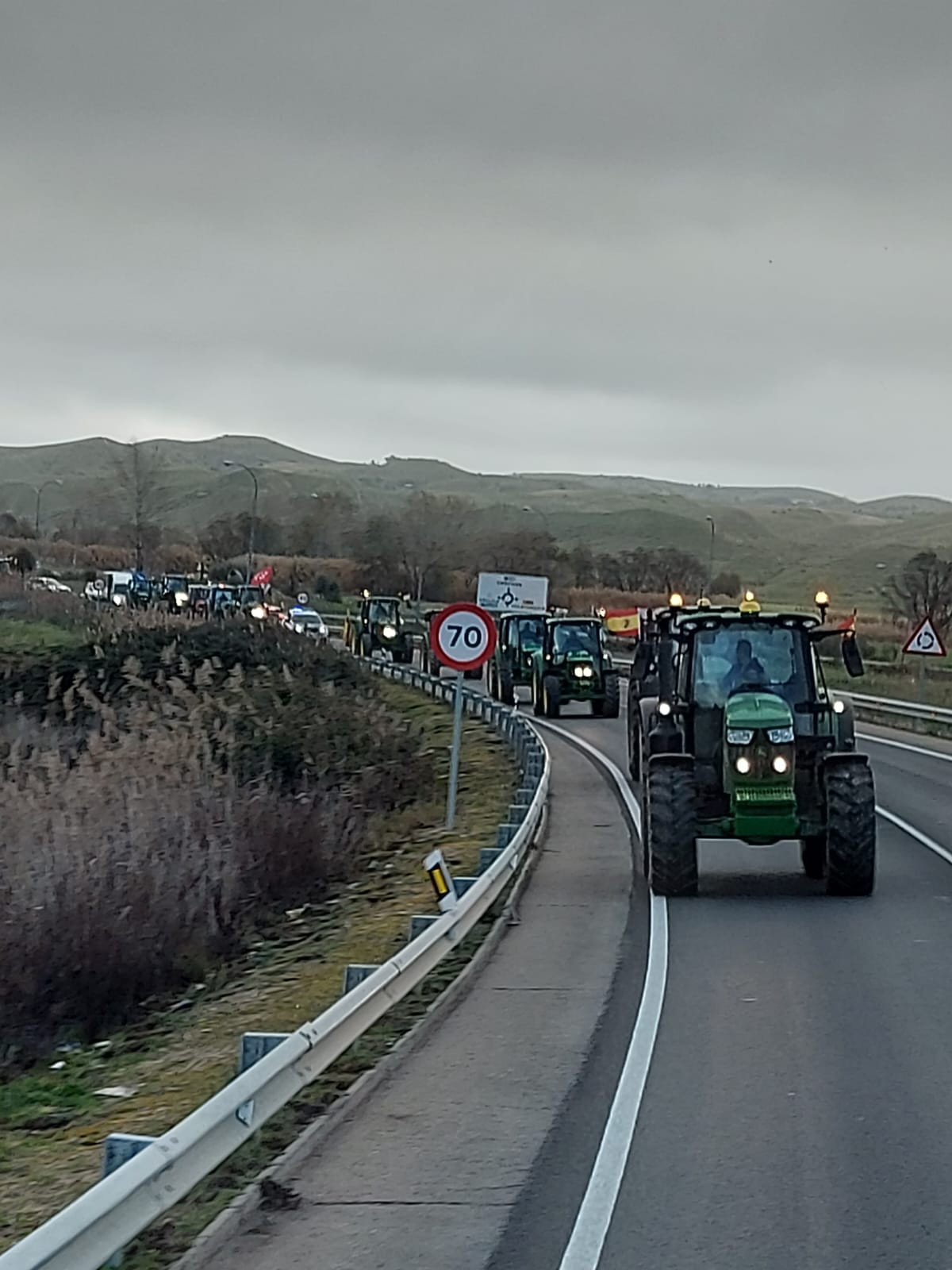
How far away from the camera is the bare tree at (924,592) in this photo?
6900 cm

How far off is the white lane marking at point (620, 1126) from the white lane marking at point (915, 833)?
5.78 meters

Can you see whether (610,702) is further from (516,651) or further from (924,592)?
(924,592)

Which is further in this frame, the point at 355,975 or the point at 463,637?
the point at 463,637

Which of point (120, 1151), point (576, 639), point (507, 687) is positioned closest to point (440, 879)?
point (120, 1151)

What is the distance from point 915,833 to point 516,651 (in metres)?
24.3

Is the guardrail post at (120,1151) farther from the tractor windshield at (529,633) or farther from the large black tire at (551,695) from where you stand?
the tractor windshield at (529,633)

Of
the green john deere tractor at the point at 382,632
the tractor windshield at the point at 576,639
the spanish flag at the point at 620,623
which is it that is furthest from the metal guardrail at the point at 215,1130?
the green john deere tractor at the point at 382,632

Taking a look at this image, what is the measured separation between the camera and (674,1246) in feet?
23.1

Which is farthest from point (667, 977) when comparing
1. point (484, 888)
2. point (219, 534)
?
point (219, 534)

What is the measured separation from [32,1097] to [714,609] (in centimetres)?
1010

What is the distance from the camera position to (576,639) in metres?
42.0

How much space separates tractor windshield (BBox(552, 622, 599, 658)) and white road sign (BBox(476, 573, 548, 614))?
4.25m

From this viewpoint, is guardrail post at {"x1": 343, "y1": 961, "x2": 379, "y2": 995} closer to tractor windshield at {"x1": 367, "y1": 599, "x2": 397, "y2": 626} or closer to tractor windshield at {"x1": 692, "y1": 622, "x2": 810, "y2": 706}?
tractor windshield at {"x1": 692, "y1": 622, "x2": 810, "y2": 706}

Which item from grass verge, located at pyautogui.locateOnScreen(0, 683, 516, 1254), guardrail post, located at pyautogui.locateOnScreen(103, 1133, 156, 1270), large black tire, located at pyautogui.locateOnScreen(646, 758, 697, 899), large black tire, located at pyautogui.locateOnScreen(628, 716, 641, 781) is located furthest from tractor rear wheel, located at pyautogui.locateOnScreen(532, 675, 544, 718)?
guardrail post, located at pyautogui.locateOnScreen(103, 1133, 156, 1270)
